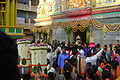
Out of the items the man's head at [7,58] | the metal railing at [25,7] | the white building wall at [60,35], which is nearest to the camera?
the man's head at [7,58]

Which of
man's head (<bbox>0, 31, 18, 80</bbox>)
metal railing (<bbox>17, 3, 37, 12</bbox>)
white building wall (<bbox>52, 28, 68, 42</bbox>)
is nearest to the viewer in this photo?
man's head (<bbox>0, 31, 18, 80</bbox>)

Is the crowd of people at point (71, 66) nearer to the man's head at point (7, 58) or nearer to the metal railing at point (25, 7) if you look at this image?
the man's head at point (7, 58)

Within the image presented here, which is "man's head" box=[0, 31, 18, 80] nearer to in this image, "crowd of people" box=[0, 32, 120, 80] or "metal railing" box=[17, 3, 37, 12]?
"crowd of people" box=[0, 32, 120, 80]

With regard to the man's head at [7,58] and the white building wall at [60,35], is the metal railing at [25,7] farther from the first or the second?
the man's head at [7,58]

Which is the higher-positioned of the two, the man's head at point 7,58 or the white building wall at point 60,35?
the man's head at point 7,58

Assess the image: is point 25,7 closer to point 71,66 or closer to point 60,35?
point 60,35

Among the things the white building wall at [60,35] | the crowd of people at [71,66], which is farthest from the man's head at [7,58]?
the white building wall at [60,35]

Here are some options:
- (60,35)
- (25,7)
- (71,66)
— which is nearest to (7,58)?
(71,66)

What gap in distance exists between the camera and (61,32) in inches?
637

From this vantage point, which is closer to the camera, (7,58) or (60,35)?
(7,58)

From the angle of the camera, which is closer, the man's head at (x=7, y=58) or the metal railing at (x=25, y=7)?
the man's head at (x=7, y=58)

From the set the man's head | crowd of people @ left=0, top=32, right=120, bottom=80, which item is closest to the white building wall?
crowd of people @ left=0, top=32, right=120, bottom=80

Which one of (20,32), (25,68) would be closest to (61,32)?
(20,32)

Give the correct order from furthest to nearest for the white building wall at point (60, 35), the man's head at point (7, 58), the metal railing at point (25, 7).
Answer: the metal railing at point (25, 7) → the white building wall at point (60, 35) → the man's head at point (7, 58)
